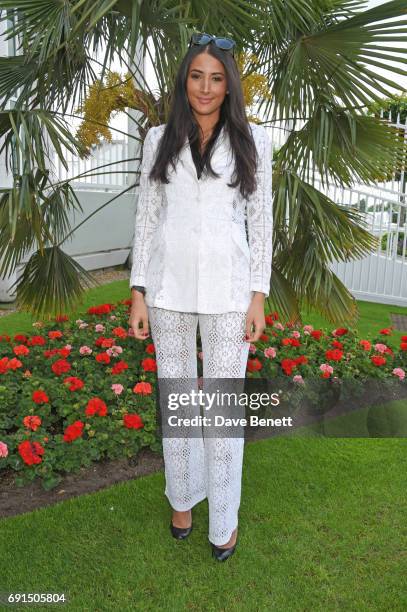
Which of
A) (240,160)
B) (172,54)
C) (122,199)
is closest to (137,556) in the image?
(240,160)

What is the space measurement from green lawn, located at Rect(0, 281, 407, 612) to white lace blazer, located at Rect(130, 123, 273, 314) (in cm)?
98

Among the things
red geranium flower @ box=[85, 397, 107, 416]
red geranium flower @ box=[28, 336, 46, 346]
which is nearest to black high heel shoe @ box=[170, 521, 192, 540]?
red geranium flower @ box=[85, 397, 107, 416]

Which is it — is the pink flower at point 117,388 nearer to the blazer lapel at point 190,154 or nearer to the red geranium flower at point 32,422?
the red geranium flower at point 32,422

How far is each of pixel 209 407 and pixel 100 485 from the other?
0.89 m

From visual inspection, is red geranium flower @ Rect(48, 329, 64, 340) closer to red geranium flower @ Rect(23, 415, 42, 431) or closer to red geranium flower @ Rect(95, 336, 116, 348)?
red geranium flower @ Rect(95, 336, 116, 348)

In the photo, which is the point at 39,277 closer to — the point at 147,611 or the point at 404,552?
the point at 147,611

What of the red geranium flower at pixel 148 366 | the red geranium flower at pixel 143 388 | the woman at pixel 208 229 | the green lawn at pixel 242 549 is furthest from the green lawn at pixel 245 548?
the red geranium flower at pixel 148 366

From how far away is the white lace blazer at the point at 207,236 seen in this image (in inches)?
70.6

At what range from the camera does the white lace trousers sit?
1.87m

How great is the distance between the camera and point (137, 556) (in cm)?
210

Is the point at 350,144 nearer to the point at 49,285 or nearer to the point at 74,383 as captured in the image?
the point at 49,285

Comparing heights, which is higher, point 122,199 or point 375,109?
point 375,109

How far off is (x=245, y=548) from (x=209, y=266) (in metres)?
1.14

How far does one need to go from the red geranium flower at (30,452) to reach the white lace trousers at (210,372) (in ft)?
2.25
